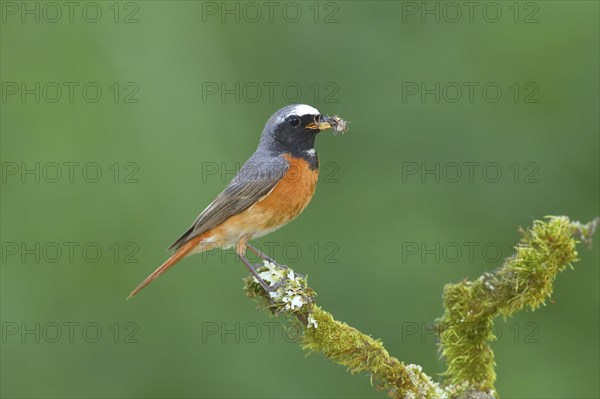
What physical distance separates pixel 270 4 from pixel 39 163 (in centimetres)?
322

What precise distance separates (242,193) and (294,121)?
688 millimetres

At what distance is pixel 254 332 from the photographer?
862cm

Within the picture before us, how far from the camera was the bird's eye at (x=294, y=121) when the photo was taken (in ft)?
21.5

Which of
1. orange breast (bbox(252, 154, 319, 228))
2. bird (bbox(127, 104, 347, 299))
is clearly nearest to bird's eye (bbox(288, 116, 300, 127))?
bird (bbox(127, 104, 347, 299))

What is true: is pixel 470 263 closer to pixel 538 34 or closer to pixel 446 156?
pixel 446 156

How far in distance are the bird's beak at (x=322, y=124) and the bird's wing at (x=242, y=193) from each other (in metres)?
0.34

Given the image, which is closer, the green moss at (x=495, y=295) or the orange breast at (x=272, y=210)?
the green moss at (x=495, y=295)

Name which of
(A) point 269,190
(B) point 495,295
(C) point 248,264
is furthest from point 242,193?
(B) point 495,295

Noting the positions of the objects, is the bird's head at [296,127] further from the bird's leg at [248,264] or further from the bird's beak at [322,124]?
the bird's leg at [248,264]

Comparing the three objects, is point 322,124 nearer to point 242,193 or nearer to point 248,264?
point 242,193

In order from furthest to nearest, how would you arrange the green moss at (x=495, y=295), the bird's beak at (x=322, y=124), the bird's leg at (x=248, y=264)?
the bird's beak at (x=322, y=124)
the bird's leg at (x=248, y=264)
the green moss at (x=495, y=295)

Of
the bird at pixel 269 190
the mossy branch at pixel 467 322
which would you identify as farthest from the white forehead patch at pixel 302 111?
the mossy branch at pixel 467 322

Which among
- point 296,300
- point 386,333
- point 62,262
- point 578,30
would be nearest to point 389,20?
point 578,30

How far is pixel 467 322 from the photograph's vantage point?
4.61 meters
